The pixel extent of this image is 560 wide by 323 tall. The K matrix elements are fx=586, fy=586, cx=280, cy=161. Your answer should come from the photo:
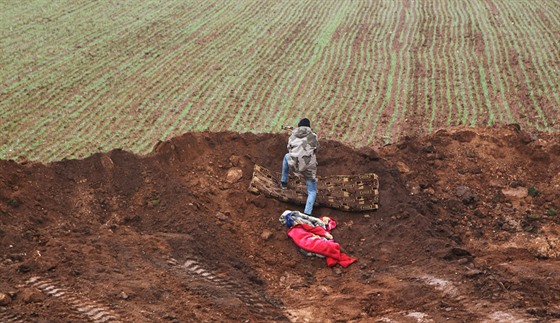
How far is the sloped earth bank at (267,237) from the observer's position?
714 cm

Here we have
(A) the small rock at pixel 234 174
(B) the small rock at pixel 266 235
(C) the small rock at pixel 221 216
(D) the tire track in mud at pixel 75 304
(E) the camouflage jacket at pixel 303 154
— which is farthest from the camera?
(A) the small rock at pixel 234 174

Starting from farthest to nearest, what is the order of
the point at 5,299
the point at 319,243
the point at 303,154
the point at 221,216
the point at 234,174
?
the point at 234,174 < the point at 303,154 < the point at 221,216 < the point at 319,243 < the point at 5,299

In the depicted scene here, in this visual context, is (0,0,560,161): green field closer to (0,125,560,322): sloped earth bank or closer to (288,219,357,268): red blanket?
(0,125,560,322): sloped earth bank

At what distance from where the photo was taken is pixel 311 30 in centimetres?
2689

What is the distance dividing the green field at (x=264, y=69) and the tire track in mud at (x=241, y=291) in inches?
303

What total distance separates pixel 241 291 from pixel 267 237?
5.32 ft

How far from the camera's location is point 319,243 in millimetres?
8914

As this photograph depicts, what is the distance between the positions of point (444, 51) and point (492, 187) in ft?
46.8

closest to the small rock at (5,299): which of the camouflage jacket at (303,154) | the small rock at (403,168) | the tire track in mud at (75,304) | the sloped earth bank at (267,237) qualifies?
the sloped earth bank at (267,237)

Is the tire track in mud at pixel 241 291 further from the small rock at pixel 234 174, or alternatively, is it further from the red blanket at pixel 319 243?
the small rock at pixel 234 174

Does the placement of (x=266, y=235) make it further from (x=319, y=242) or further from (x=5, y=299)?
(x=5, y=299)

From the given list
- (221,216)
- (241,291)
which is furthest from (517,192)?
(241,291)

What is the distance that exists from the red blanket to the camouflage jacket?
1.01 meters

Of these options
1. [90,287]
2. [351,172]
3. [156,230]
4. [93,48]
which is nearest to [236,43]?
[93,48]
